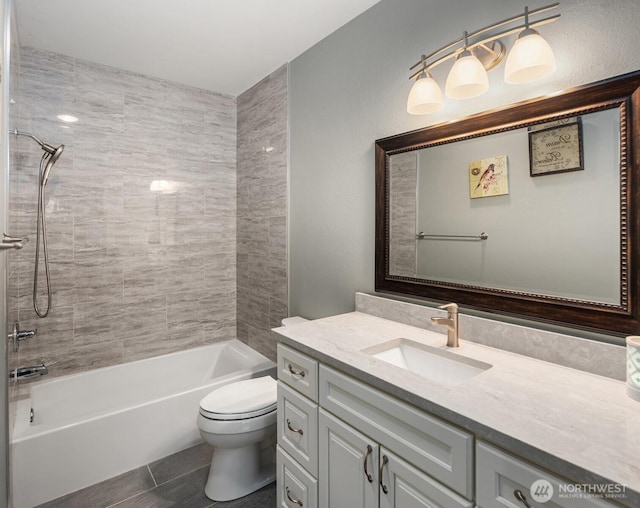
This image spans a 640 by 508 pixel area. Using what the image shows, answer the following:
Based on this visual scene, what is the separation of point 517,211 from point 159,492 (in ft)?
7.18

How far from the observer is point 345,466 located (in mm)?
1149

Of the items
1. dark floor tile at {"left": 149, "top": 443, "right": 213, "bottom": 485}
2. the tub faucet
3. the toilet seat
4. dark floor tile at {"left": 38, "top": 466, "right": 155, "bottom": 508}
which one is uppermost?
the tub faucet

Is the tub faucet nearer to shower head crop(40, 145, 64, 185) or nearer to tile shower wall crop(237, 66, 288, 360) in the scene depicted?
shower head crop(40, 145, 64, 185)

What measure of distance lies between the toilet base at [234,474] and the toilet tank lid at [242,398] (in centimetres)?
24

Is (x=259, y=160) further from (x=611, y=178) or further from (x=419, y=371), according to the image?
(x=611, y=178)

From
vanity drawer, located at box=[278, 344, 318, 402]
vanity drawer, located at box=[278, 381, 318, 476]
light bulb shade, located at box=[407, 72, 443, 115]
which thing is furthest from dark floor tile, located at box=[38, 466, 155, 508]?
light bulb shade, located at box=[407, 72, 443, 115]

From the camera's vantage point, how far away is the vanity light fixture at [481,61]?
3.70 ft

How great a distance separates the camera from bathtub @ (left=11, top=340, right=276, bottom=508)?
1747 millimetres

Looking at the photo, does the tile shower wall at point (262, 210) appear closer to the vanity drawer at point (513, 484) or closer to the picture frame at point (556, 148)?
the picture frame at point (556, 148)

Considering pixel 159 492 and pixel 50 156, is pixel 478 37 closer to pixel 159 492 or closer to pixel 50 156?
pixel 50 156

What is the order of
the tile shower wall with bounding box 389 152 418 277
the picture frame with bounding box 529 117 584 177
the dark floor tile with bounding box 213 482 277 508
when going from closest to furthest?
the picture frame with bounding box 529 117 584 177
the tile shower wall with bounding box 389 152 418 277
the dark floor tile with bounding box 213 482 277 508

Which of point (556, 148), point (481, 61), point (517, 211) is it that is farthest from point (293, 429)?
point (481, 61)

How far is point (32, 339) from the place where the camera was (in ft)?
7.36

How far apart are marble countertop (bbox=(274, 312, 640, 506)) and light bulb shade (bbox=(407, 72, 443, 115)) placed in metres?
1.00
